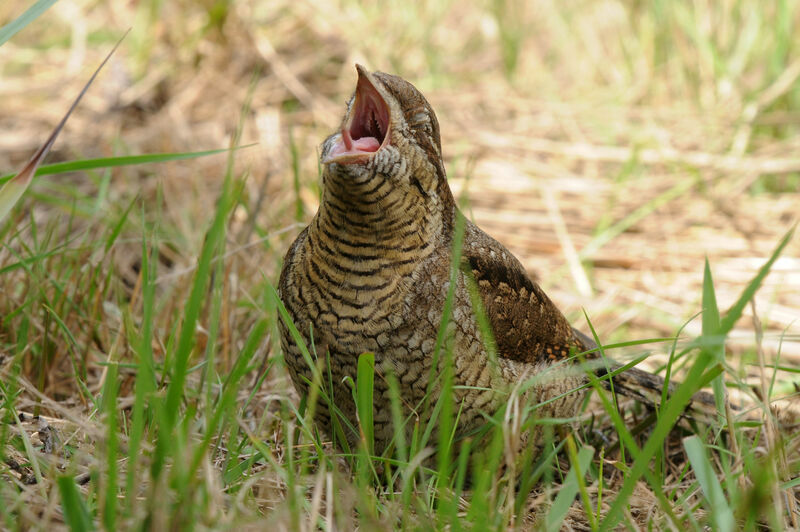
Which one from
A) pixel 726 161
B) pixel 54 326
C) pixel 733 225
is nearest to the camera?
pixel 54 326

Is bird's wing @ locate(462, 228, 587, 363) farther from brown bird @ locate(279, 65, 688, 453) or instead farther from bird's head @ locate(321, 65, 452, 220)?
bird's head @ locate(321, 65, 452, 220)

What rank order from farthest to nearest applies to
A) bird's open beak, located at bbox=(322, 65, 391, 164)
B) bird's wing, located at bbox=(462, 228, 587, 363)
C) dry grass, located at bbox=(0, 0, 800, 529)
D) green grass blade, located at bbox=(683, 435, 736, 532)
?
1. dry grass, located at bbox=(0, 0, 800, 529)
2. bird's wing, located at bbox=(462, 228, 587, 363)
3. bird's open beak, located at bbox=(322, 65, 391, 164)
4. green grass blade, located at bbox=(683, 435, 736, 532)

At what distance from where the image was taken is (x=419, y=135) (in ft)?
7.90

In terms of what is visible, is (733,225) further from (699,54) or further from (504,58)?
(504,58)

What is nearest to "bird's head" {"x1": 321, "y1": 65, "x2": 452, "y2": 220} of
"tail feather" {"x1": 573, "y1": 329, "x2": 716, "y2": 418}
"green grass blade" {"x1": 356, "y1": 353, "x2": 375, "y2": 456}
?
"green grass blade" {"x1": 356, "y1": 353, "x2": 375, "y2": 456}

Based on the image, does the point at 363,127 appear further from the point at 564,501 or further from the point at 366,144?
the point at 564,501

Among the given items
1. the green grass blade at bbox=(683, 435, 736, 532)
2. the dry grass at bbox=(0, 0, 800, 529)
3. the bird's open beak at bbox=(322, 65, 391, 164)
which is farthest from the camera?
the dry grass at bbox=(0, 0, 800, 529)

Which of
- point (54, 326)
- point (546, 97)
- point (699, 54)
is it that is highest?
point (699, 54)

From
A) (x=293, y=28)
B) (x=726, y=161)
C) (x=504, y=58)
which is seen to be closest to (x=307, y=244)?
(x=726, y=161)

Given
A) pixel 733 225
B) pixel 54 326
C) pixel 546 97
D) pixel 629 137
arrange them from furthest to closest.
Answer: pixel 546 97 → pixel 629 137 → pixel 733 225 → pixel 54 326

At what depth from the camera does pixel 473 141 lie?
6082 millimetres

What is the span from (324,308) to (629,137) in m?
4.32

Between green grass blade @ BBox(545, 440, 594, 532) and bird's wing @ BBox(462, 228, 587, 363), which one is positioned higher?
bird's wing @ BBox(462, 228, 587, 363)

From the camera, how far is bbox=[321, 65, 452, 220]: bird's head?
2.20 meters
